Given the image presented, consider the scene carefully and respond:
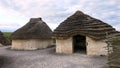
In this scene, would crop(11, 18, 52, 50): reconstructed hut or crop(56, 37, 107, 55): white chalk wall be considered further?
crop(11, 18, 52, 50): reconstructed hut

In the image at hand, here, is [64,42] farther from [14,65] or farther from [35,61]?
[14,65]

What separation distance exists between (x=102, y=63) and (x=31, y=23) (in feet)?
49.5

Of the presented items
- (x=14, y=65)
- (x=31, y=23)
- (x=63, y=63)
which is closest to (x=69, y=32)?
(x=63, y=63)

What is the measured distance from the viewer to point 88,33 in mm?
17859

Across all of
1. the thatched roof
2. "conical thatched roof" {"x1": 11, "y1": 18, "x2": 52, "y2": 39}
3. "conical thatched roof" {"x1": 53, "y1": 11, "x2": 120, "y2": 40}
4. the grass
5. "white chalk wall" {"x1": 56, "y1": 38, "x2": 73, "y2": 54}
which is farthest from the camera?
the thatched roof

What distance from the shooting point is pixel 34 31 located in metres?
25.2

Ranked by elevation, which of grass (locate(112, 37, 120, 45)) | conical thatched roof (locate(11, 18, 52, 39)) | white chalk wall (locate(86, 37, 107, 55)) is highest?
conical thatched roof (locate(11, 18, 52, 39))

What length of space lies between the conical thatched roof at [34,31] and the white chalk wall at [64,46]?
19.0ft

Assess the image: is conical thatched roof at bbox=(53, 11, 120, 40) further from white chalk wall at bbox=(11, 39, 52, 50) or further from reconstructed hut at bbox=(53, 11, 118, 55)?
white chalk wall at bbox=(11, 39, 52, 50)

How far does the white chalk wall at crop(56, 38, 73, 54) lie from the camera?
1912cm

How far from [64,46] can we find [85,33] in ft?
9.07

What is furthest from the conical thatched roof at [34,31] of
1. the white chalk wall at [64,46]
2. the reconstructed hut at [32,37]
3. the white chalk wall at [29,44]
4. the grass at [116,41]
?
the grass at [116,41]

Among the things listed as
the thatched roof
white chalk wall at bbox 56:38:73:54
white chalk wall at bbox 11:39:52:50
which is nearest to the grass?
white chalk wall at bbox 56:38:73:54

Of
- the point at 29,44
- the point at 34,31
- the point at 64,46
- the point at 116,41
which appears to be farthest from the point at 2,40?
the point at 116,41
